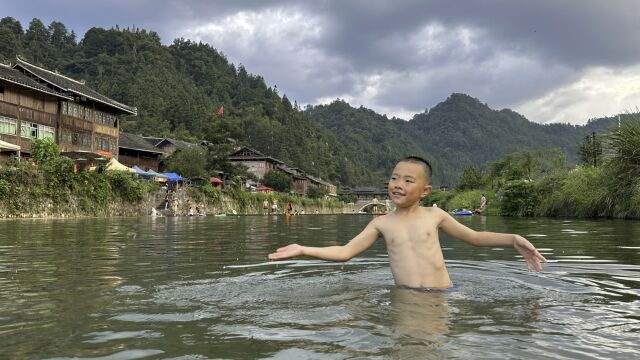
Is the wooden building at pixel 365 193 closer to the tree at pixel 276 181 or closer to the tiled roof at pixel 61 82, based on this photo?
the tree at pixel 276 181

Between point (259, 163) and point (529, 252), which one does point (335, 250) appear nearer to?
point (529, 252)

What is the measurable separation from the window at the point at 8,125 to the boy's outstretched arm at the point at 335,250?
33.0m

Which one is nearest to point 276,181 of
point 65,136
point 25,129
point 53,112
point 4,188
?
point 65,136

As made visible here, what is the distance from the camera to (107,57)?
9238cm

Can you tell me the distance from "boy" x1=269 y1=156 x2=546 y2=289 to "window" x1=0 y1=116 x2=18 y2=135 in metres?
33.1

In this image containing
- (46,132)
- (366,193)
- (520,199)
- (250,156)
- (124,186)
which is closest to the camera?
(124,186)

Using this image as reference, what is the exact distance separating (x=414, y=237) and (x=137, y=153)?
161 ft

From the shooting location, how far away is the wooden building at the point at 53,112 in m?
31.4

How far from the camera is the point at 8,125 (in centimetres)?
3134

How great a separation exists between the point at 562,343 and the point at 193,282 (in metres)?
3.52

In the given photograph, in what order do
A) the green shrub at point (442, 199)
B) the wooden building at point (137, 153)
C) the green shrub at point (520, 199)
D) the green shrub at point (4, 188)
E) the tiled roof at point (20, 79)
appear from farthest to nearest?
the green shrub at point (442, 199) → the wooden building at point (137, 153) → the green shrub at point (520, 199) → the tiled roof at point (20, 79) → the green shrub at point (4, 188)

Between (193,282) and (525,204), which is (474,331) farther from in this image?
(525,204)

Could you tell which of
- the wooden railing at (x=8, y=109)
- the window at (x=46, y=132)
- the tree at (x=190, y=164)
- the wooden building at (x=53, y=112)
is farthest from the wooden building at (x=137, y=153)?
the wooden railing at (x=8, y=109)

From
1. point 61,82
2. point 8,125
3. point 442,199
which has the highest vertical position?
point 61,82
